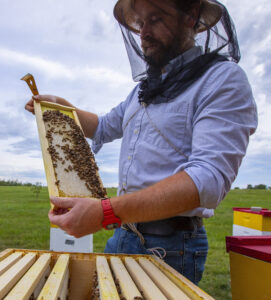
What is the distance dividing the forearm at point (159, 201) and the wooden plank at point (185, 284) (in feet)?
0.89

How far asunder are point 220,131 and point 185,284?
0.79 m

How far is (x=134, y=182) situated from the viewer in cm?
198

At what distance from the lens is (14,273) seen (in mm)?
1381

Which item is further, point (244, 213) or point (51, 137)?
point (244, 213)

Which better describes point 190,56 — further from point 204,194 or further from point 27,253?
point 27,253

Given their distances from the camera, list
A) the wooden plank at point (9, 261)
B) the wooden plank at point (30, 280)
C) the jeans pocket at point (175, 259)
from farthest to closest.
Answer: the jeans pocket at point (175, 259) → the wooden plank at point (9, 261) → the wooden plank at point (30, 280)

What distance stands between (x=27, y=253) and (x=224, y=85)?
1471mm

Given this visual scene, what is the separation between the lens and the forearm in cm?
154

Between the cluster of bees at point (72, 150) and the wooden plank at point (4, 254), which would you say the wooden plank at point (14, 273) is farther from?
the cluster of bees at point (72, 150)

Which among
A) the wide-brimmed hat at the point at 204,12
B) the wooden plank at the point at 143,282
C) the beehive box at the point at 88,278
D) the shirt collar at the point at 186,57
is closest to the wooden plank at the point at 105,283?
the beehive box at the point at 88,278

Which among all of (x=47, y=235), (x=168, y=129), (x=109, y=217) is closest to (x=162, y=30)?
(x=168, y=129)

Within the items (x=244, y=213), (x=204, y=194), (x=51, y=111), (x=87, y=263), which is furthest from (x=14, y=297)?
(x=244, y=213)

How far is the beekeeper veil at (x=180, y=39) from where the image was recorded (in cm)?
201

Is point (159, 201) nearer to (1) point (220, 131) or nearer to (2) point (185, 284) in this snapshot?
(2) point (185, 284)
